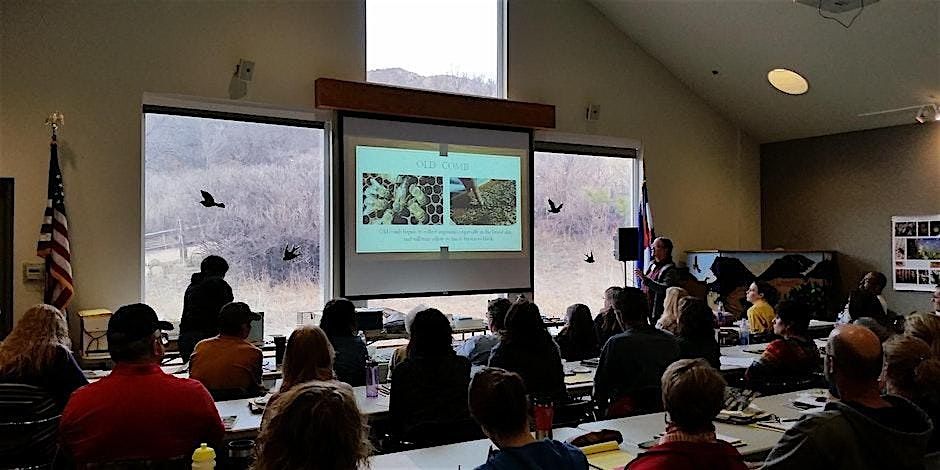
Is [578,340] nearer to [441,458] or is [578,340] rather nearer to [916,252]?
[441,458]

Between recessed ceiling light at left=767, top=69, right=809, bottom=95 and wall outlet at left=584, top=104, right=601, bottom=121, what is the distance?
6.18 ft

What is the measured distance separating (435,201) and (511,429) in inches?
209

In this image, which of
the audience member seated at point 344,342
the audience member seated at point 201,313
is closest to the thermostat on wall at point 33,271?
the audience member seated at point 201,313

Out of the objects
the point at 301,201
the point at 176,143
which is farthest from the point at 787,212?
the point at 176,143

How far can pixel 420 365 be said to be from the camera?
3.42 m

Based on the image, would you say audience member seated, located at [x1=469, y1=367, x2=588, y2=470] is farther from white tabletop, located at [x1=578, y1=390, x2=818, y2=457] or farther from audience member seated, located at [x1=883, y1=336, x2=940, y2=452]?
audience member seated, located at [x1=883, y1=336, x2=940, y2=452]

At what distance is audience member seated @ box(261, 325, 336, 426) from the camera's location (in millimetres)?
3121

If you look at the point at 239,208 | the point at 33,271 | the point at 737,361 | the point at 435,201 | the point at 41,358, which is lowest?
the point at 737,361

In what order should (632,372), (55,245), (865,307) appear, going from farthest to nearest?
(865,307) < (55,245) < (632,372)

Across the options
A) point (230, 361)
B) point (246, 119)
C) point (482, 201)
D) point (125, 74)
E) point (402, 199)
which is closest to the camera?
point (230, 361)

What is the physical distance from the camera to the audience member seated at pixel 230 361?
153 inches

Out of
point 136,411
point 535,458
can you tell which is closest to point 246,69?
point 136,411

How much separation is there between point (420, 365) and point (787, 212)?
7565 mm

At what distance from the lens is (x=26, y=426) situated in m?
3.17
